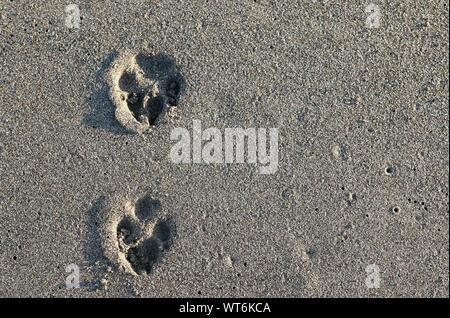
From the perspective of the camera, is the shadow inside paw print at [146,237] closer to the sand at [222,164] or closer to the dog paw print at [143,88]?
the sand at [222,164]

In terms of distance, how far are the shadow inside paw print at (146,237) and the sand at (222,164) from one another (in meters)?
0.01

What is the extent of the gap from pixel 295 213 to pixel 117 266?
104cm

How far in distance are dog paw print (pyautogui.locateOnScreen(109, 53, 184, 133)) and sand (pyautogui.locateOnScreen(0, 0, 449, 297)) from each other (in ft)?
0.04

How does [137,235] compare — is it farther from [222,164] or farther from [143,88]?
[143,88]

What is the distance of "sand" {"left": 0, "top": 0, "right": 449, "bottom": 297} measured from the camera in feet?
6.07

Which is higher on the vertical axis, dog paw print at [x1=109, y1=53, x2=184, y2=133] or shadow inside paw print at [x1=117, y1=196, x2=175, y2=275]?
dog paw print at [x1=109, y1=53, x2=184, y2=133]

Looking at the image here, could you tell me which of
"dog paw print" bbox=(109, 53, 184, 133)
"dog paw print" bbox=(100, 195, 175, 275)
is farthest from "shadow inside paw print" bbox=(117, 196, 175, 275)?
"dog paw print" bbox=(109, 53, 184, 133)

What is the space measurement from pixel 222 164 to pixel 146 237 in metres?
0.58

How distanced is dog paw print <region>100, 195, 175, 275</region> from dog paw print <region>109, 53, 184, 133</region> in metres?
0.44

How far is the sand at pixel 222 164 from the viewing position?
1852 millimetres

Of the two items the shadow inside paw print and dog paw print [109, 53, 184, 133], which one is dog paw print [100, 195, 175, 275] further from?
dog paw print [109, 53, 184, 133]

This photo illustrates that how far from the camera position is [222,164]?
1856 mm

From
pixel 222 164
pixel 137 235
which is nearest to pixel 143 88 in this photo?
pixel 222 164
